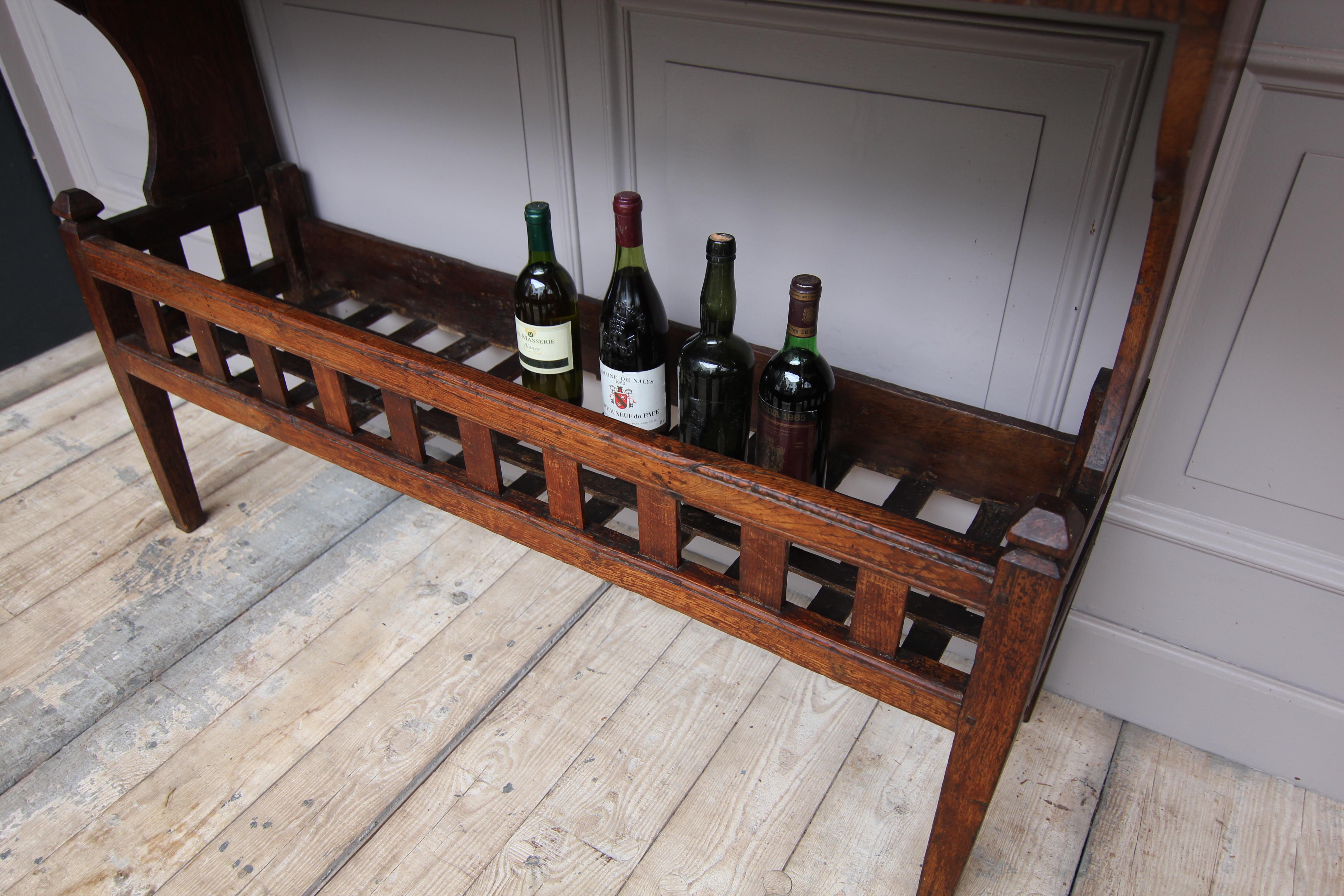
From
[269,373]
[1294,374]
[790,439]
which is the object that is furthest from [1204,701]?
[269,373]

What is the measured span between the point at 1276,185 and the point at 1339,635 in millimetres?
590

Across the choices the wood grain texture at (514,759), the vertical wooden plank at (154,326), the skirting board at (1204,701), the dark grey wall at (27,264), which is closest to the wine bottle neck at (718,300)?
the wood grain texture at (514,759)

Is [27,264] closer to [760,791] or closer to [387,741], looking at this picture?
[387,741]

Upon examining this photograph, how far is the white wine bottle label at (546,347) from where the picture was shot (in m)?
1.21

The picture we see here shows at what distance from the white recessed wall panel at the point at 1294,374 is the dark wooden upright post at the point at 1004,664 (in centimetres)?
46

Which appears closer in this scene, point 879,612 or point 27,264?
point 879,612

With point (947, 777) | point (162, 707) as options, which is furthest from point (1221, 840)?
point (162, 707)

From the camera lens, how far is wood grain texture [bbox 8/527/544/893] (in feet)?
3.80

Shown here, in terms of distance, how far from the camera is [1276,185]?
96 cm

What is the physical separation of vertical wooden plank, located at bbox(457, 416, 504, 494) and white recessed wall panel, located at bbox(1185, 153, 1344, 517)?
2.89 ft

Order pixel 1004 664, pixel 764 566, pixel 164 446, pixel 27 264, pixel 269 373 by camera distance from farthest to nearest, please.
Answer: pixel 27 264 → pixel 164 446 → pixel 269 373 → pixel 764 566 → pixel 1004 664

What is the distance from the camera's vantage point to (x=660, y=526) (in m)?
0.98

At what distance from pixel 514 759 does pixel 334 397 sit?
0.56 m

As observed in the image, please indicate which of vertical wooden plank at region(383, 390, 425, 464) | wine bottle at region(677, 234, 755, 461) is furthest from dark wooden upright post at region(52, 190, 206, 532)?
wine bottle at region(677, 234, 755, 461)
